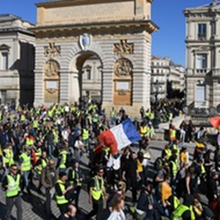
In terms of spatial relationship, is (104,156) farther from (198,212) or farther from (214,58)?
(214,58)

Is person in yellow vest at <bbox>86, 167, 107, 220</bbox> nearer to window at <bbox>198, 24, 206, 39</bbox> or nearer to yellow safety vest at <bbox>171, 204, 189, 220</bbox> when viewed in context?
yellow safety vest at <bbox>171, 204, 189, 220</bbox>

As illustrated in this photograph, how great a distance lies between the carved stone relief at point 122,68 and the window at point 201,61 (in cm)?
1570

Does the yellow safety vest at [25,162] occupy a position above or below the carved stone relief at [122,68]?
below

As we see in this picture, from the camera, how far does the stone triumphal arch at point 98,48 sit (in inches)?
Answer: 1283

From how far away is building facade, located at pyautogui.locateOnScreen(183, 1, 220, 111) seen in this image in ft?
147

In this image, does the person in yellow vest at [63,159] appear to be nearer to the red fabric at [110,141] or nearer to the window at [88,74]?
the red fabric at [110,141]

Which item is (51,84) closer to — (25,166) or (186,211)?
(25,166)

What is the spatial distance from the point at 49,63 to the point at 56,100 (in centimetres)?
359

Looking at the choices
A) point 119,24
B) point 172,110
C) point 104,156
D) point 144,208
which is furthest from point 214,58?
point 144,208

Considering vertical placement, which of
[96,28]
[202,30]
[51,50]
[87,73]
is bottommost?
[87,73]

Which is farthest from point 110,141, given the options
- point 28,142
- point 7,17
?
point 7,17

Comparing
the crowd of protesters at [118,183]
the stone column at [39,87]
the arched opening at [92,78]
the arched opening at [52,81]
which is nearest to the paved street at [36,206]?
the crowd of protesters at [118,183]

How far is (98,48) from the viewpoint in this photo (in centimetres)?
3397

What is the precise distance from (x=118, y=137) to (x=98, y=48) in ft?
76.5
